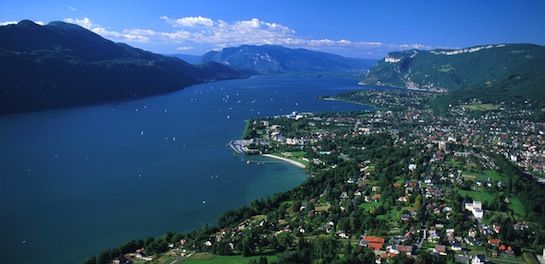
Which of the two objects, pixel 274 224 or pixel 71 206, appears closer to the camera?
pixel 274 224

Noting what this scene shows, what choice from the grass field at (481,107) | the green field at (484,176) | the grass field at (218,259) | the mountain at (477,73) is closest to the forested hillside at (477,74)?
the mountain at (477,73)

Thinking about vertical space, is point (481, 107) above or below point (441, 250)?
above

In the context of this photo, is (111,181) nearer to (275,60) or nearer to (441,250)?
(441,250)

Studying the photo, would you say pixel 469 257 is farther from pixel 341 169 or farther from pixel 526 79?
pixel 526 79

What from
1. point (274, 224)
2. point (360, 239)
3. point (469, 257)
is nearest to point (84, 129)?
point (274, 224)

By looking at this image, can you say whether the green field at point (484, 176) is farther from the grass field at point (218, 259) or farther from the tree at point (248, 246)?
the grass field at point (218, 259)

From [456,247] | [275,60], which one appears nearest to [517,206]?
[456,247]

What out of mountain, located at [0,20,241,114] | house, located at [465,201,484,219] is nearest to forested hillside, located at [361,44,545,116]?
house, located at [465,201,484,219]
